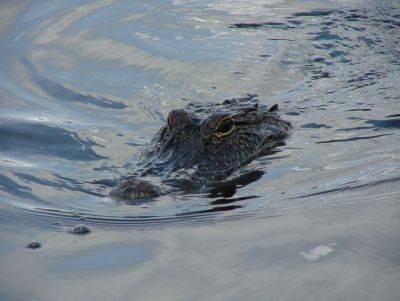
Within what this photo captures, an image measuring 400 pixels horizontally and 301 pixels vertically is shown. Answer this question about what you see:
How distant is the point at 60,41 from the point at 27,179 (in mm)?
5445

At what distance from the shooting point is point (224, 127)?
27.3 ft

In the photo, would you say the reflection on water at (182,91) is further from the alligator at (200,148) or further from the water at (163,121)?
the alligator at (200,148)

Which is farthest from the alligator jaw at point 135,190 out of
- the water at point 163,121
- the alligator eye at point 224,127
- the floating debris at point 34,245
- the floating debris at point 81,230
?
the alligator eye at point 224,127

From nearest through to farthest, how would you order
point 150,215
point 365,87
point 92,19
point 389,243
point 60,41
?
point 389,243
point 150,215
point 365,87
point 60,41
point 92,19

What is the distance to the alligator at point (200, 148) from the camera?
23.3 ft

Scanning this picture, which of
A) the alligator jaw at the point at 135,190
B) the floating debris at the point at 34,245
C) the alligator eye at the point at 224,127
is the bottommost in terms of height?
the floating debris at the point at 34,245

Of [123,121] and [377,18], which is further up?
[377,18]

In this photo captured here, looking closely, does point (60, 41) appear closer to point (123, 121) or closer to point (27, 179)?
point (123, 121)

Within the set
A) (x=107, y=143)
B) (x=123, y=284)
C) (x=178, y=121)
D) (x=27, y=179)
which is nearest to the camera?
(x=123, y=284)

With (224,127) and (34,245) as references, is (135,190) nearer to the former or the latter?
(34,245)

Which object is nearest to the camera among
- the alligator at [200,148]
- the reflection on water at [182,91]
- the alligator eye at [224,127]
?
the reflection on water at [182,91]

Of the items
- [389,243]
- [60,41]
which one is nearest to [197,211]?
[389,243]

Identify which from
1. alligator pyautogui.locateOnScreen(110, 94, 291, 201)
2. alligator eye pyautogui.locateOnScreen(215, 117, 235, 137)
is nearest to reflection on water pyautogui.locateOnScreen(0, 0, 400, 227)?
alligator pyautogui.locateOnScreen(110, 94, 291, 201)

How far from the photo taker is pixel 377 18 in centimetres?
1273
